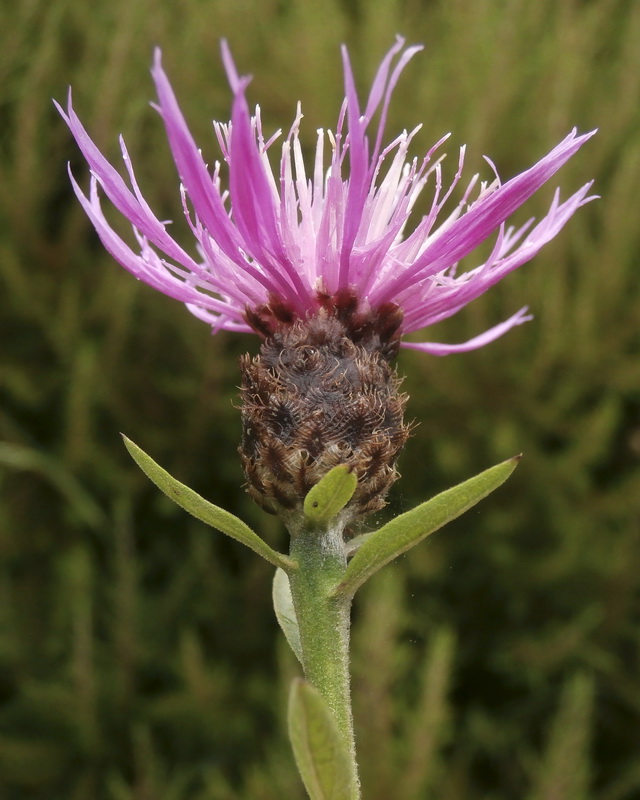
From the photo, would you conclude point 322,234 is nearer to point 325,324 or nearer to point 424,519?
point 325,324

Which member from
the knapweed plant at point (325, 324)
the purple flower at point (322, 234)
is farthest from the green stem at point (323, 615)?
the purple flower at point (322, 234)

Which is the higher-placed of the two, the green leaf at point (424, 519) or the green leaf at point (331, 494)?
the green leaf at point (331, 494)

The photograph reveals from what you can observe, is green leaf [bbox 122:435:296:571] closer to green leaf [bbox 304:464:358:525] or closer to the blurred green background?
green leaf [bbox 304:464:358:525]

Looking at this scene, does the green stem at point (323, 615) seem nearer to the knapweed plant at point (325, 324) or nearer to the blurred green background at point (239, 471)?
the knapweed plant at point (325, 324)

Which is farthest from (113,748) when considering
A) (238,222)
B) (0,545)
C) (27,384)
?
(238,222)

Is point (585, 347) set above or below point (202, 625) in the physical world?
above

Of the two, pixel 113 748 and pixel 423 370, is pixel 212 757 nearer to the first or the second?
pixel 113 748

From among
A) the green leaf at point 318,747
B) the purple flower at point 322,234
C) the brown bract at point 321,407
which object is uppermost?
the purple flower at point 322,234

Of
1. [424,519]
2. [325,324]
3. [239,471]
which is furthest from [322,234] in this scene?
[239,471]
